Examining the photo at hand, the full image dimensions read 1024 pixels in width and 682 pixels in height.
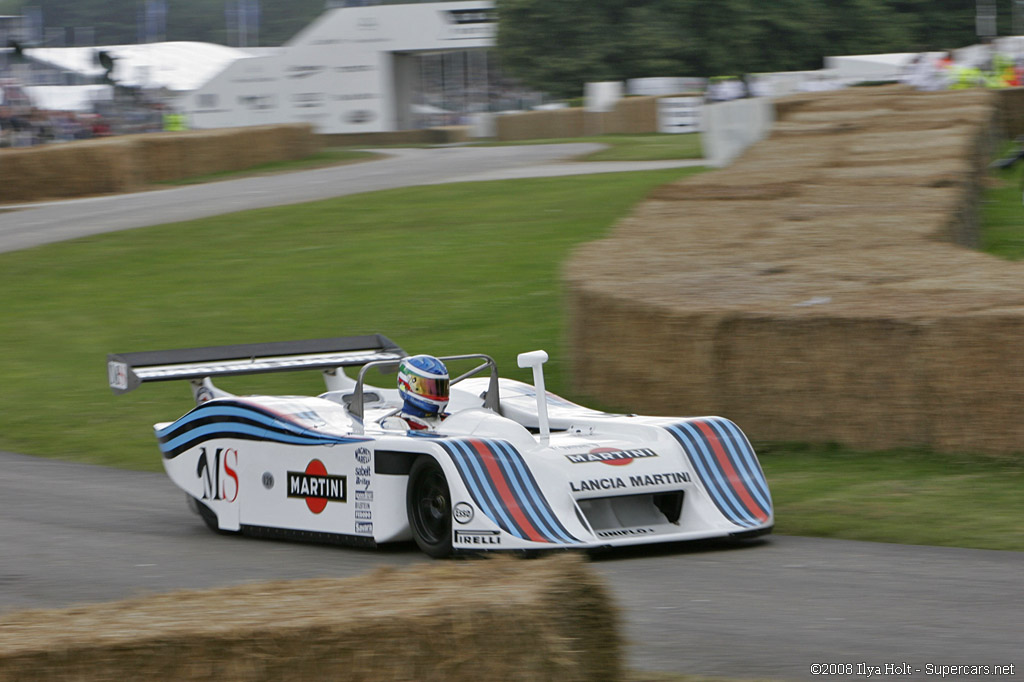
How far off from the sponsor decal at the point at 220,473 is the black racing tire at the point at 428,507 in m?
1.60

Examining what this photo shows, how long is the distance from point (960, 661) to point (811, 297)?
19.2ft

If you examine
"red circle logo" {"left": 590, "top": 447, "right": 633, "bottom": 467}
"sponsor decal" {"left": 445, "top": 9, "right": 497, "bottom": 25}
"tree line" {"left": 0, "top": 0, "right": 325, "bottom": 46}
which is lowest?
"red circle logo" {"left": 590, "top": 447, "right": 633, "bottom": 467}

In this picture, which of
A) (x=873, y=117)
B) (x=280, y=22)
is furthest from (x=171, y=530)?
(x=280, y=22)

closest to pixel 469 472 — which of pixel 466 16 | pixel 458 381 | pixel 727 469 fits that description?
pixel 727 469

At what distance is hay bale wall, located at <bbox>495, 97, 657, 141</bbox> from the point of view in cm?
4569

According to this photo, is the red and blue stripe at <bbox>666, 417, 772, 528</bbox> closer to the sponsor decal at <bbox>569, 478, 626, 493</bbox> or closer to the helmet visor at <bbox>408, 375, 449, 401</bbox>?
the sponsor decal at <bbox>569, 478, 626, 493</bbox>

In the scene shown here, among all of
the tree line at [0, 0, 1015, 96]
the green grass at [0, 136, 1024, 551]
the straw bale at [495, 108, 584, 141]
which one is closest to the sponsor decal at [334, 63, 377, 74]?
the straw bale at [495, 108, 584, 141]

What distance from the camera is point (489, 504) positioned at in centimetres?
779

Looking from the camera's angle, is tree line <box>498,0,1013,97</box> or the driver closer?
the driver

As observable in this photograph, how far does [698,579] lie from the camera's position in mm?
7355

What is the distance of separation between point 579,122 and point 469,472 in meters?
40.5

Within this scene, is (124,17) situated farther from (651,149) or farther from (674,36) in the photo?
(651,149)

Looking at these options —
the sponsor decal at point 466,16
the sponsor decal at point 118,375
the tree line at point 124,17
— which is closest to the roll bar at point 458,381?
the sponsor decal at point 118,375

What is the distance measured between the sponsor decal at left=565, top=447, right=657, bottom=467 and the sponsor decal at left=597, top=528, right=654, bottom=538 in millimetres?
354
